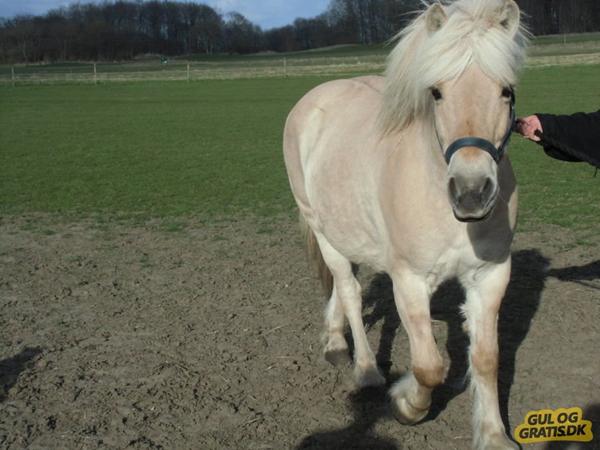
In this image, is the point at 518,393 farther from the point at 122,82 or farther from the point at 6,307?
the point at 122,82

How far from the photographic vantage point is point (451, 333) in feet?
15.9

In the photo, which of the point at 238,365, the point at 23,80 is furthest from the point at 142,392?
the point at 23,80

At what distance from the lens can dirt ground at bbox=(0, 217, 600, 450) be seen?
11.8 ft

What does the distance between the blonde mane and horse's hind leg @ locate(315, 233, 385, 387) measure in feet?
5.41

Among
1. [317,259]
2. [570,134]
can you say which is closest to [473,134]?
[570,134]

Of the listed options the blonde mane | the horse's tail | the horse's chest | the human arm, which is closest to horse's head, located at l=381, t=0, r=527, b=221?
the blonde mane

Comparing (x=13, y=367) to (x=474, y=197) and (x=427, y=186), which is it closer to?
(x=427, y=186)

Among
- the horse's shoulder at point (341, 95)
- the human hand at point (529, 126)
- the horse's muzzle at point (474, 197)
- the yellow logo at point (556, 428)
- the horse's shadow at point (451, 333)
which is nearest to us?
the horse's muzzle at point (474, 197)

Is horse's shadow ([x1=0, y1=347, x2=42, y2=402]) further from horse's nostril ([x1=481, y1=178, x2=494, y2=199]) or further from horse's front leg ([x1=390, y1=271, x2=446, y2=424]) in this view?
horse's nostril ([x1=481, y1=178, x2=494, y2=199])

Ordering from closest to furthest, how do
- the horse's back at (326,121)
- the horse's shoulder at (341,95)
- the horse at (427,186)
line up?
the horse at (427,186) → the horse's back at (326,121) → the horse's shoulder at (341,95)

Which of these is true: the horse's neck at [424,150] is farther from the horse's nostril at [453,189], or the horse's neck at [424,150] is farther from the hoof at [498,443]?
the hoof at [498,443]

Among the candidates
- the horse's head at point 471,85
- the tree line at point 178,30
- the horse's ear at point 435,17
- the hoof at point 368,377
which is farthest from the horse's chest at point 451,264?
the tree line at point 178,30

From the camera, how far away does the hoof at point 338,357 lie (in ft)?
14.4

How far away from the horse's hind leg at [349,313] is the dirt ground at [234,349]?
0.40 ft
